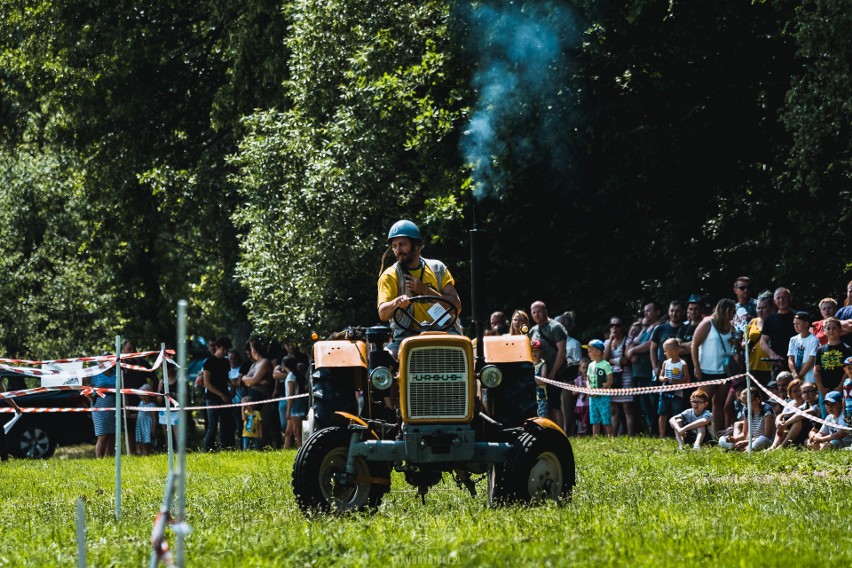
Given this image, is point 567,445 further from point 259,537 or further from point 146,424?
point 146,424

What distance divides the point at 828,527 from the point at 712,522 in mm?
734

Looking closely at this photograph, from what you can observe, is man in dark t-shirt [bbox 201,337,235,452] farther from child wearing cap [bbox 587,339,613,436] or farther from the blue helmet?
the blue helmet

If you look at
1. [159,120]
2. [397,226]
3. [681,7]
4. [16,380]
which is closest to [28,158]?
[159,120]

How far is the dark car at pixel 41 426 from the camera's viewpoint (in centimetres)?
2566

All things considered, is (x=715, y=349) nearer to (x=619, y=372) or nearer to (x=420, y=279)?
(x=619, y=372)

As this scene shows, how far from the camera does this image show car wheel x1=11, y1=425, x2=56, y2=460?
2575 cm

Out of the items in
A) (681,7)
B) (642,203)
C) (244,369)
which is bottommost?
(244,369)

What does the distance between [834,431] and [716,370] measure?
7.92 ft


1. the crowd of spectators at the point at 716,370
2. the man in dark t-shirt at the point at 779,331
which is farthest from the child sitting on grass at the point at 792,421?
the man in dark t-shirt at the point at 779,331

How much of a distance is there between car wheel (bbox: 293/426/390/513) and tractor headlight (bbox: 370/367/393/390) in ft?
1.36

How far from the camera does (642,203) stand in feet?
82.8

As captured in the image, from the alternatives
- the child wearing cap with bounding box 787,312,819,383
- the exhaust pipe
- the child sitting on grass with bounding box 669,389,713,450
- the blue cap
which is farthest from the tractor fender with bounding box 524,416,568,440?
the child sitting on grass with bounding box 669,389,713,450

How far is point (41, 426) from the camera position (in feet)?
85.4

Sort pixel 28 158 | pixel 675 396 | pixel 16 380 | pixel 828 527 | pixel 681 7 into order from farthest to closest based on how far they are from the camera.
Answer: pixel 28 158
pixel 16 380
pixel 681 7
pixel 675 396
pixel 828 527
